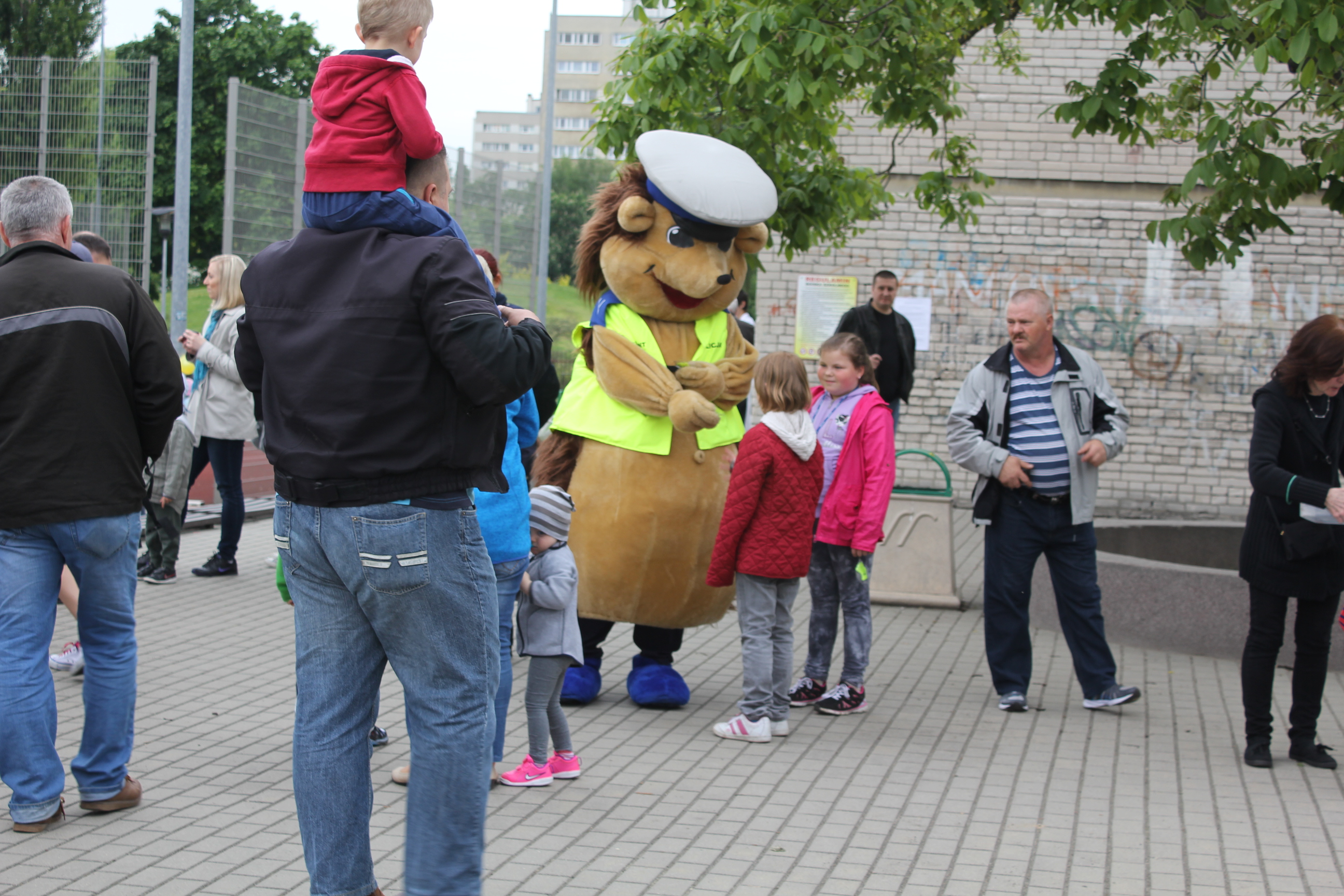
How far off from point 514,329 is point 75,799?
2739 mm

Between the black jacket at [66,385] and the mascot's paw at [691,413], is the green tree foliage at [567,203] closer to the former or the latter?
the mascot's paw at [691,413]

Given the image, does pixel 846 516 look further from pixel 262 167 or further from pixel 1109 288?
pixel 1109 288

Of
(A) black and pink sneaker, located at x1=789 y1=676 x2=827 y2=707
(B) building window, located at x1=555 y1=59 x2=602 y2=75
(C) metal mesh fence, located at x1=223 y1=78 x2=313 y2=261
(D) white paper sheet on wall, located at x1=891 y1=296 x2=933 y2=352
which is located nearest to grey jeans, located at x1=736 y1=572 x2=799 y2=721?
(A) black and pink sneaker, located at x1=789 y1=676 x2=827 y2=707

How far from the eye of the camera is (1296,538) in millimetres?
5094

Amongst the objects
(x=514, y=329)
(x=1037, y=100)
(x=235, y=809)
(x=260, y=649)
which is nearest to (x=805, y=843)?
(x=235, y=809)

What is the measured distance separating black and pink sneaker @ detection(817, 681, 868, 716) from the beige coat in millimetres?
4093

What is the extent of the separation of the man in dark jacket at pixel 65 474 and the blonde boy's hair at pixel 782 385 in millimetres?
2330

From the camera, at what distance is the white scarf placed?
5.45m

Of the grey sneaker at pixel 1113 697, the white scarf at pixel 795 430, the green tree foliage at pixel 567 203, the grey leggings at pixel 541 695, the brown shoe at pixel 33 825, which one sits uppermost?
the green tree foliage at pixel 567 203

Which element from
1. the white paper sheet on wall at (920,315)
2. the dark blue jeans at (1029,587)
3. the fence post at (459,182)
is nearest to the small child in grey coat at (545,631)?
the dark blue jeans at (1029,587)

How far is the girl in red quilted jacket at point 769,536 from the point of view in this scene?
5.41 metres

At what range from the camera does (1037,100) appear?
14.1 meters

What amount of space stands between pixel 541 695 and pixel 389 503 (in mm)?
2096

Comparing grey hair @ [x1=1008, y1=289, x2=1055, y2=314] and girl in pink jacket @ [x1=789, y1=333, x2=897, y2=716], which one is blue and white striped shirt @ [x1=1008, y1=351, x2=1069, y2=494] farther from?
girl in pink jacket @ [x1=789, y1=333, x2=897, y2=716]
